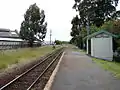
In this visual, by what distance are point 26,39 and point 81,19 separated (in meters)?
19.0

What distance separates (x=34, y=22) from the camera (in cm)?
8688

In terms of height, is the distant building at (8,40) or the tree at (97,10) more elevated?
the tree at (97,10)

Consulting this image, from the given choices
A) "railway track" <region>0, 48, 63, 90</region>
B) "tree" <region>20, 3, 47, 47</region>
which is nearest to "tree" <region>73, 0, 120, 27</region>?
"tree" <region>20, 3, 47, 47</region>

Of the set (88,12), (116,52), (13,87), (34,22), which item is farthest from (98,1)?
(13,87)

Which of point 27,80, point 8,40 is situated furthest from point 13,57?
point 8,40

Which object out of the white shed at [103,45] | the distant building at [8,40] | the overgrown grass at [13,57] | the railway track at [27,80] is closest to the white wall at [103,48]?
the white shed at [103,45]

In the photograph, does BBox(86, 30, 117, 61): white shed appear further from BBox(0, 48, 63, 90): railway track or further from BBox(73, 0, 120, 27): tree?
BBox(73, 0, 120, 27): tree

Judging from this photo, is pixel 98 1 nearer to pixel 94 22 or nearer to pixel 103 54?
pixel 94 22

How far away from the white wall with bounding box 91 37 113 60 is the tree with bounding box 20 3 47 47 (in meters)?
46.4

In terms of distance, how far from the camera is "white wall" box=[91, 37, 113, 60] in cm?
3797

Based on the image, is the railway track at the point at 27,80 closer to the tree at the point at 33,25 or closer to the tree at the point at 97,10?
the tree at the point at 97,10

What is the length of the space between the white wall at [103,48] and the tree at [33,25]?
1827 inches

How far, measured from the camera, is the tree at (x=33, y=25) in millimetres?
84338

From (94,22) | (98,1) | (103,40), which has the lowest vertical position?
(103,40)
